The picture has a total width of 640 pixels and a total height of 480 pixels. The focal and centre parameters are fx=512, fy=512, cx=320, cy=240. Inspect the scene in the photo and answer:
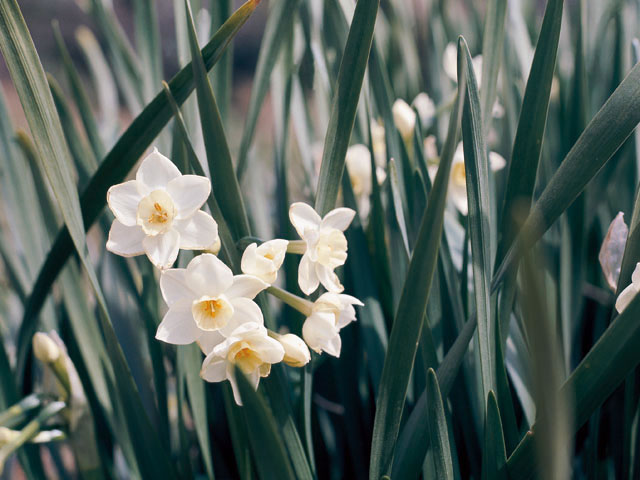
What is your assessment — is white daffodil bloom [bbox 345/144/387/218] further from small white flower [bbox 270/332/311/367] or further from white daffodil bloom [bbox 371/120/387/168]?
small white flower [bbox 270/332/311/367]

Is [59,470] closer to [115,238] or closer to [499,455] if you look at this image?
[115,238]

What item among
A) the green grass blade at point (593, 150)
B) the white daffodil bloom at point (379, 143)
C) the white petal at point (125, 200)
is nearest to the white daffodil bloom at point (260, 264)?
the white petal at point (125, 200)

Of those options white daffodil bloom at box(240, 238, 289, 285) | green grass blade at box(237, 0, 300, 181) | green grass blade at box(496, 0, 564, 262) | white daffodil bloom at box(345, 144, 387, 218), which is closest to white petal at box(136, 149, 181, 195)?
white daffodil bloom at box(240, 238, 289, 285)

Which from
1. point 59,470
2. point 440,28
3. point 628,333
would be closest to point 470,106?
point 628,333

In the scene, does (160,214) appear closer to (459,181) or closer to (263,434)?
(263,434)

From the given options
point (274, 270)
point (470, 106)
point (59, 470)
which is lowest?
point (59, 470)
